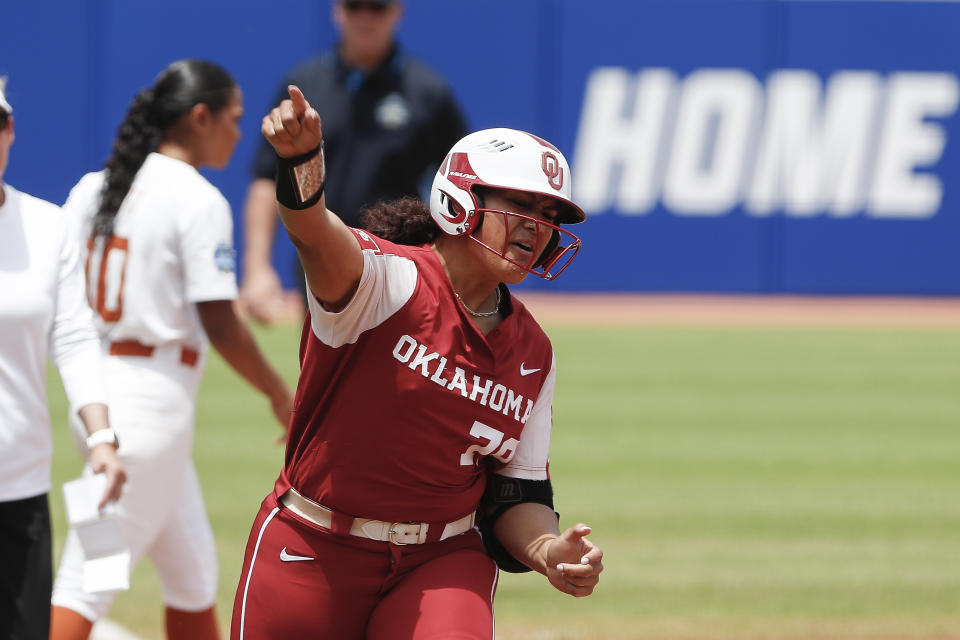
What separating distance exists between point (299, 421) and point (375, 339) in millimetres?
405

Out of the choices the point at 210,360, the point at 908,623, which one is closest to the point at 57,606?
the point at 908,623

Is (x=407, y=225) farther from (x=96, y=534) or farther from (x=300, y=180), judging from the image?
(x=96, y=534)

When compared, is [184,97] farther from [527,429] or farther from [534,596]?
[534,596]

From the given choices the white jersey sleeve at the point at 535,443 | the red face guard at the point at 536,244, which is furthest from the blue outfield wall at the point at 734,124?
the red face guard at the point at 536,244

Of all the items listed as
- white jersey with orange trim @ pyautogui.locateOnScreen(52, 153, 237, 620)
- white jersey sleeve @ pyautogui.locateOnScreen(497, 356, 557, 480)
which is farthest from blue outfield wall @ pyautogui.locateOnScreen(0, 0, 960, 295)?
white jersey sleeve @ pyautogui.locateOnScreen(497, 356, 557, 480)

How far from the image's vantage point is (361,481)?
12.6ft

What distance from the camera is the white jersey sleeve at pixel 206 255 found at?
5320 millimetres

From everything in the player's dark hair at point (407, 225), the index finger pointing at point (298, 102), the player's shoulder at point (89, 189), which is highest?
the index finger pointing at point (298, 102)

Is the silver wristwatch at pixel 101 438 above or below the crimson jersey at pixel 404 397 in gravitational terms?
below

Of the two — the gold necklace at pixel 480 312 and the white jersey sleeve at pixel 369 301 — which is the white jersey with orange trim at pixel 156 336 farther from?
the white jersey sleeve at pixel 369 301

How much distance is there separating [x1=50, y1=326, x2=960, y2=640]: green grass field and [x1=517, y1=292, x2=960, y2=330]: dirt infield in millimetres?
3727

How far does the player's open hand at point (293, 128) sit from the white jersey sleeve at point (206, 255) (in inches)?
83.8

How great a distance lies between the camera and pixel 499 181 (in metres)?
3.81

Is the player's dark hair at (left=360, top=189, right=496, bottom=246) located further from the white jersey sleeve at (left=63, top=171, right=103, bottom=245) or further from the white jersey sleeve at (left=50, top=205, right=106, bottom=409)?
the white jersey sleeve at (left=63, top=171, right=103, bottom=245)
